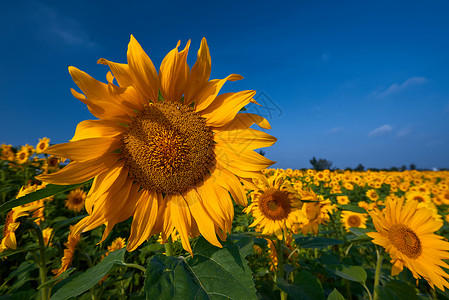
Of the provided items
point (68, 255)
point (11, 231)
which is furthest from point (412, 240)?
point (68, 255)

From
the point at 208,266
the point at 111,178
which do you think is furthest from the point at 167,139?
the point at 208,266

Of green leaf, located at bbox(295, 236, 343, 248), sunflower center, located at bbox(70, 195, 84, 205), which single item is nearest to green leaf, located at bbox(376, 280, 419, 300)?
green leaf, located at bbox(295, 236, 343, 248)

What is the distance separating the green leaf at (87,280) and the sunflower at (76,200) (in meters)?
3.80

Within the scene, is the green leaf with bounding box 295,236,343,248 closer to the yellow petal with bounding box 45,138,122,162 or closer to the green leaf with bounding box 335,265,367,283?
the green leaf with bounding box 335,265,367,283

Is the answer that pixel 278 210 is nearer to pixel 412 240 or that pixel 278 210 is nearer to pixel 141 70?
pixel 412 240

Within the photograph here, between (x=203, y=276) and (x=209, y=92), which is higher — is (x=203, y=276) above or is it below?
below

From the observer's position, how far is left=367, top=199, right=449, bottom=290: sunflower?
2107 mm

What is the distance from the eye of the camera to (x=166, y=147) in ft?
4.27

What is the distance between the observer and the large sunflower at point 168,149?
3.92 feet

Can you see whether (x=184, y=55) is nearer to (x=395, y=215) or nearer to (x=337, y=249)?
(x=395, y=215)

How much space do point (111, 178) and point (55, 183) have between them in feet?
0.91

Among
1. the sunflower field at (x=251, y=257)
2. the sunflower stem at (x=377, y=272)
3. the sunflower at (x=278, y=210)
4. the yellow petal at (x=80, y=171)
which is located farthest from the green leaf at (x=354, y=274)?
the yellow petal at (x=80, y=171)

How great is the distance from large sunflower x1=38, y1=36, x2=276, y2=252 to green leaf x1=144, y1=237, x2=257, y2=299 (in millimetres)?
107

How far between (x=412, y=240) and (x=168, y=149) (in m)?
2.58
